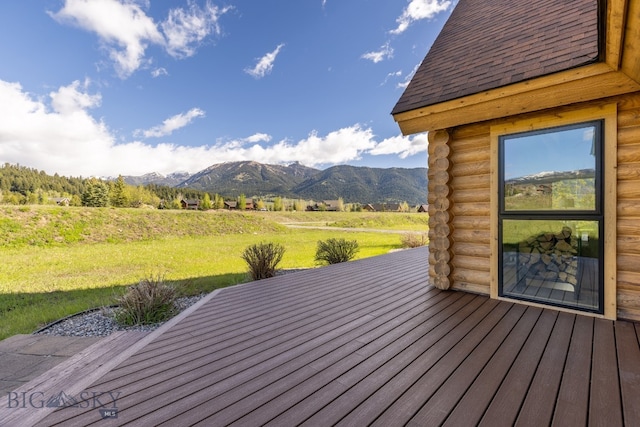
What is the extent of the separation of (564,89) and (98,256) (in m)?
13.0

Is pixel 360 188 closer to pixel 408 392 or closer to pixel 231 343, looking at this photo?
pixel 231 343

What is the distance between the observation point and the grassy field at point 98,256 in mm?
5156

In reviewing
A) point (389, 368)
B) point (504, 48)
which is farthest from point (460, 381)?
point (504, 48)

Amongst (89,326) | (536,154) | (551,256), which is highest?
(536,154)

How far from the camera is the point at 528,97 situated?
277 cm

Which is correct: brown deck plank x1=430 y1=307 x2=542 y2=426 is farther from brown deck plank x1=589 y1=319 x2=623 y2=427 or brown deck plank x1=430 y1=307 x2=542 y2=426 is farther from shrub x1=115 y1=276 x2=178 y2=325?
shrub x1=115 y1=276 x2=178 y2=325

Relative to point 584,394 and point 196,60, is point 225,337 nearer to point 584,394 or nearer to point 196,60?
point 584,394

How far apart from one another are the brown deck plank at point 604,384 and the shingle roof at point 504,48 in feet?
7.71

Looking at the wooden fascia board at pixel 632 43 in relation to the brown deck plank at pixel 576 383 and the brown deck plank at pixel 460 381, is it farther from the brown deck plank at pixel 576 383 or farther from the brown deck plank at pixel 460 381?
the brown deck plank at pixel 460 381

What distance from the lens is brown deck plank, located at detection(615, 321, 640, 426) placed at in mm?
1414

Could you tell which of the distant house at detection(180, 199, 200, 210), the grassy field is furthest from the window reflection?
the distant house at detection(180, 199, 200, 210)

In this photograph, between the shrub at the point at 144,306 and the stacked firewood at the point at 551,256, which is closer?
the stacked firewood at the point at 551,256

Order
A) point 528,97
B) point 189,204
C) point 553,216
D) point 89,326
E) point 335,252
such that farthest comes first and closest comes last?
point 189,204 < point 335,252 < point 89,326 < point 553,216 < point 528,97

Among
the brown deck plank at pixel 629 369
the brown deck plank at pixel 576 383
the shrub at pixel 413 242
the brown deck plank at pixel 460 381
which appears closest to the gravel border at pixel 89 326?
the brown deck plank at pixel 460 381
